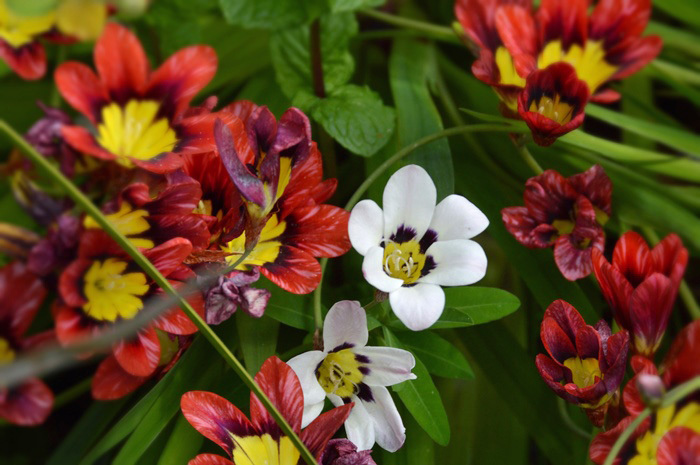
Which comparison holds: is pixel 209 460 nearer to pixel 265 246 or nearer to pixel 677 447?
pixel 265 246

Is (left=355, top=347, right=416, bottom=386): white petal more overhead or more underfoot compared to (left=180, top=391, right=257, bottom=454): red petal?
more underfoot

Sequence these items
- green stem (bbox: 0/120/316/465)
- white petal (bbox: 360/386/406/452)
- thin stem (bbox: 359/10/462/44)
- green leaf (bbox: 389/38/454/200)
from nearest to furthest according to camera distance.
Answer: green stem (bbox: 0/120/316/465), white petal (bbox: 360/386/406/452), green leaf (bbox: 389/38/454/200), thin stem (bbox: 359/10/462/44)

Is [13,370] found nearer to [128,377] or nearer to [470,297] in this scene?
[128,377]

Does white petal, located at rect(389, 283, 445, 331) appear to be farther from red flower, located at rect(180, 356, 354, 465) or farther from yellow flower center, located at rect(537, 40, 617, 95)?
yellow flower center, located at rect(537, 40, 617, 95)

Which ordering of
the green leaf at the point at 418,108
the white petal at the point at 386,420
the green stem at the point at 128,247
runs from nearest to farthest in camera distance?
1. the green stem at the point at 128,247
2. the white petal at the point at 386,420
3. the green leaf at the point at 418,108

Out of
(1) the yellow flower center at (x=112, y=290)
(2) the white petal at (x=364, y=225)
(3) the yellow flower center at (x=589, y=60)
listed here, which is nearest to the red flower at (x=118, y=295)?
(1) the yellow flower center at (x=112, y=290)

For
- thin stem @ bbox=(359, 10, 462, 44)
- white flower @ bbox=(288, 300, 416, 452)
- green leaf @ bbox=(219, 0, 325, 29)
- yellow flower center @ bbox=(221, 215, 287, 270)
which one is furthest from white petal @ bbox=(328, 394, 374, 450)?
thin stem @ bbox=(359, 10, 462, 44)

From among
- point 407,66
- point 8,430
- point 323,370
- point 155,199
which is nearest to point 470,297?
point 323,370

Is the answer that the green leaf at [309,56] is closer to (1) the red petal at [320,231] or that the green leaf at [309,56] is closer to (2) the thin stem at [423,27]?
(2) the thin stem at [423,27]
